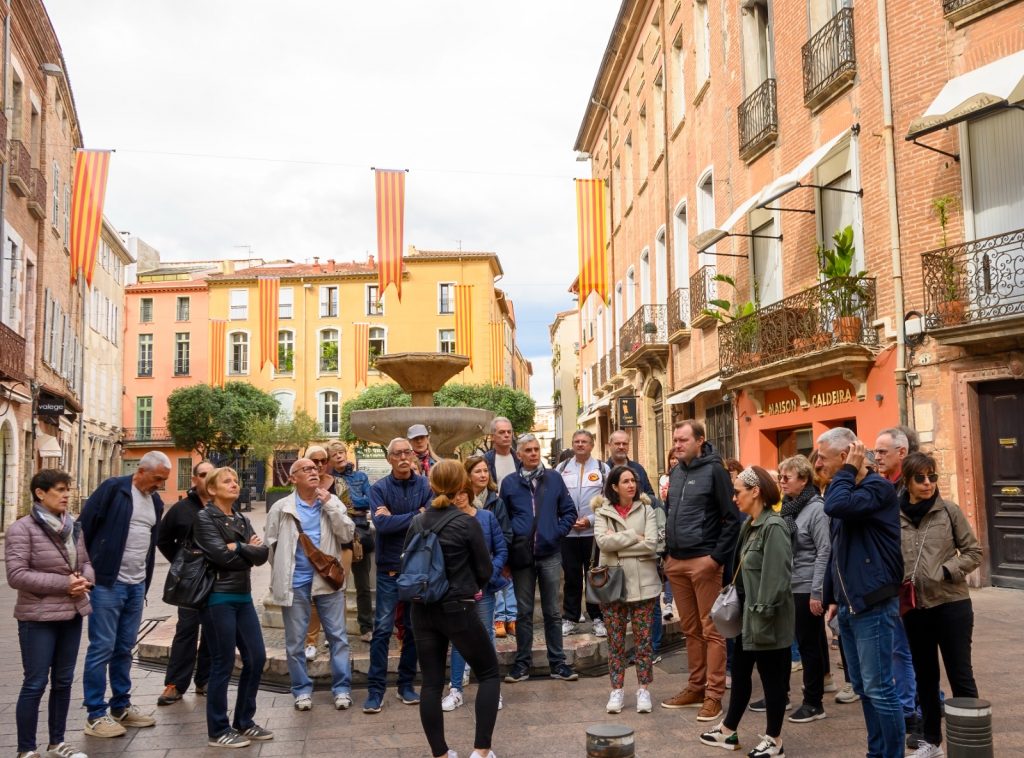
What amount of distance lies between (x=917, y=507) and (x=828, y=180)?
1096 centimetres

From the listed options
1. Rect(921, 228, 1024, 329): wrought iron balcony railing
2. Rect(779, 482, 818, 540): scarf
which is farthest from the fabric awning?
Rect(779, 482, 818, 540): scarf

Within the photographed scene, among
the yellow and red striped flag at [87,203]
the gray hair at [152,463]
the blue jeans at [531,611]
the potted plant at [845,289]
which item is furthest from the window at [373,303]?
the gray hair at [152,463]

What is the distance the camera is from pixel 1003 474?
11789mm

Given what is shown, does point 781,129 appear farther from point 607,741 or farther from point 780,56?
point 607,741

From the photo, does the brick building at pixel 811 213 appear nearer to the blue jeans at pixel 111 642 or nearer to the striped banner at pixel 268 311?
the blue jeans at pixel 111 642

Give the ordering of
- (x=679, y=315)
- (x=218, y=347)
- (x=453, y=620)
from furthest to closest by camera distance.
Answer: (x=218, y=347) → (x=679, y=315) → (x=453, y=620)

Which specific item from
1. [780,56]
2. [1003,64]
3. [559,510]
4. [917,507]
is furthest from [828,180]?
[917,507]

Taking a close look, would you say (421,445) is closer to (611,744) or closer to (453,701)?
(453,701)

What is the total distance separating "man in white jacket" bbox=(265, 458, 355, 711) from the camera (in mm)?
6508

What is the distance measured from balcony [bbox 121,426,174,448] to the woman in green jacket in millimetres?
57936

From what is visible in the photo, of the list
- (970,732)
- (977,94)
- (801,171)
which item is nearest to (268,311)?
Result: (801,171)

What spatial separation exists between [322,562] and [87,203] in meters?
16.9

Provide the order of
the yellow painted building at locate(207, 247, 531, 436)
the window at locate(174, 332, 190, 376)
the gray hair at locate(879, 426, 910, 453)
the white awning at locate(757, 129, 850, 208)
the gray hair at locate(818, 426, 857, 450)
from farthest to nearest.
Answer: the window at locate(174, 332, 190, 376) → the yellow painted building at locate(207, 247, 531, 436) → the white awning at locate(757, 129, 850, 208) → the gray hair at locate(879, 426, 910, 453) → the gray hair at locate(818, 426, 857, 450)

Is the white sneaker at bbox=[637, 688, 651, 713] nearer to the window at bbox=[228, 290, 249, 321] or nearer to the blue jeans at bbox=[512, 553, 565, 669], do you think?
the blue jeans at bbox=[512, 553, 565, 669]
